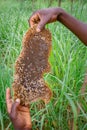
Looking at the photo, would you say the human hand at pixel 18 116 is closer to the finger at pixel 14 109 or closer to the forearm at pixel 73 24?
the finger at pixel 14 109

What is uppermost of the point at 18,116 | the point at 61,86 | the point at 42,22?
the point at 42,22

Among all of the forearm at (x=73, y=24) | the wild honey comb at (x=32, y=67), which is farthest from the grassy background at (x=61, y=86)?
the forearm at (x=73, y=24)

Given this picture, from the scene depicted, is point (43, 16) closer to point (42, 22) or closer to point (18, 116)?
point (42, 22)

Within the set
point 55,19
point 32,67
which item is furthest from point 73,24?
point 32,67

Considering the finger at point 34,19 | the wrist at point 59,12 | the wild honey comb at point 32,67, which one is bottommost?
the wild honey comb at point 32,67

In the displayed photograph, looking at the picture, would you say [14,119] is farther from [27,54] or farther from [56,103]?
[56,103]

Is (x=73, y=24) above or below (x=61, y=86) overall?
above

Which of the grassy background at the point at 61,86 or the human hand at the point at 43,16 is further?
the grassy background at the point at 61,86
